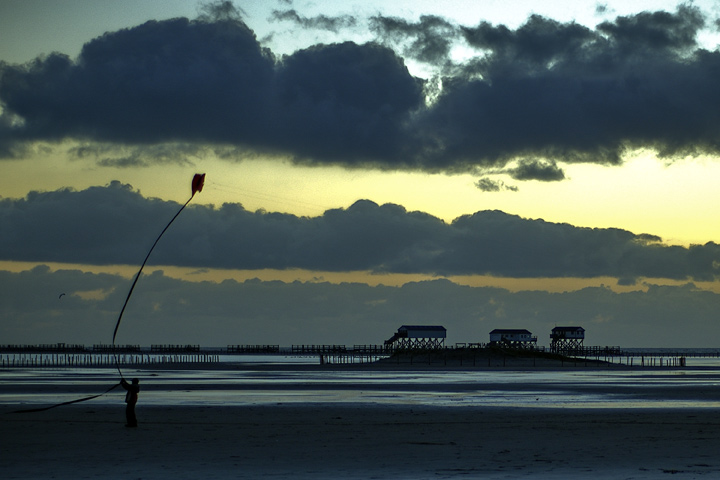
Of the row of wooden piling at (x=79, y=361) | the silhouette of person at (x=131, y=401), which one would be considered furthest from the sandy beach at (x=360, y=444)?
the row of wooden piling at (x=79, y=361)

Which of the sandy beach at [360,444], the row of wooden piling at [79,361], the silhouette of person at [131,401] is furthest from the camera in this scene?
the row of wooden piling at [79,361]

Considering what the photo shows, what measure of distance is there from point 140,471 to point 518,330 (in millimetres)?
175816

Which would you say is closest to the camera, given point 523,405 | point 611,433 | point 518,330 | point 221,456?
point 221,456

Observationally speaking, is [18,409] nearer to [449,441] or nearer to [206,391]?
[206,391]

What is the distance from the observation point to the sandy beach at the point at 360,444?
1848 cm

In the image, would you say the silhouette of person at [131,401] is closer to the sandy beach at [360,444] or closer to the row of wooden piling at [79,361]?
the sandy beach at [360,444]

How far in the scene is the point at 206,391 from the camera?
162 ft

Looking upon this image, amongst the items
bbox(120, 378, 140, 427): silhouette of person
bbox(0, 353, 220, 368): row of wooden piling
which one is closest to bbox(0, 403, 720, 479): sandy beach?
bbox(120, 378, 140, 427): silhouette of person

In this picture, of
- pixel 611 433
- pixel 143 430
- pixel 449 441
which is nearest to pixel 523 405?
pixel 611 433

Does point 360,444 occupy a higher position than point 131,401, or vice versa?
point 131,401

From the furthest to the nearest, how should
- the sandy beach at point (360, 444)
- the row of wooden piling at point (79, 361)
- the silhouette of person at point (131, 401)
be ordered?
the row of wooden piling at point (79, 361)
the silhouette of person at point (131, 401)
the sandy beach at point (360, 444)

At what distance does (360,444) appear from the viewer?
23.2 m

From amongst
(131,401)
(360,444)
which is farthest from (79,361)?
(360,444)

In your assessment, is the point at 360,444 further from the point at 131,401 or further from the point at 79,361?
the point at 79,361
